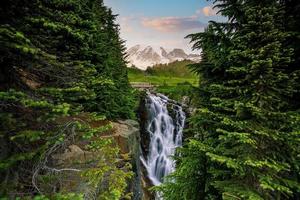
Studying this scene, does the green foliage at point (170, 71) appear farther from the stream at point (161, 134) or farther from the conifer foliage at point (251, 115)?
the conifer foliage at point (251, 115)

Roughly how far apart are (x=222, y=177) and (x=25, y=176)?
3943 mm

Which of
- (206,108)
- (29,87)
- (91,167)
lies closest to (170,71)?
(206,108)

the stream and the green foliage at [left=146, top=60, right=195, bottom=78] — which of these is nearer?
the stream

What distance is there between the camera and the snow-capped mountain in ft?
247

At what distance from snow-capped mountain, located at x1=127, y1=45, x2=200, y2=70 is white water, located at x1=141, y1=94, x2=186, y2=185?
50747 millimetres

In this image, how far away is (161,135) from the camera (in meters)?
20.8

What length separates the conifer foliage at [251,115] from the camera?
Answer: 15.7ft

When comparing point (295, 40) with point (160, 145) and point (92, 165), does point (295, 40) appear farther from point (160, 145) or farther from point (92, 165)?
point (160, 145)

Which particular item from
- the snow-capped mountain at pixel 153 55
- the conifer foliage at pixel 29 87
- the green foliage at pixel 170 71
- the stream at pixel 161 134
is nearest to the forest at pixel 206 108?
the conifer foliage at pixel 29 87

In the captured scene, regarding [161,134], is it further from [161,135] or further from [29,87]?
[29,87]

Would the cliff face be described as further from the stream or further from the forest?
the stream

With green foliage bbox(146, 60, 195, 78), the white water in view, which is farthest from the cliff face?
green foliage bbox(146, 60, 195, 78)

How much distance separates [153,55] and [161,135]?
195 ft

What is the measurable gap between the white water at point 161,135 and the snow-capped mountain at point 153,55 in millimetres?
50747
